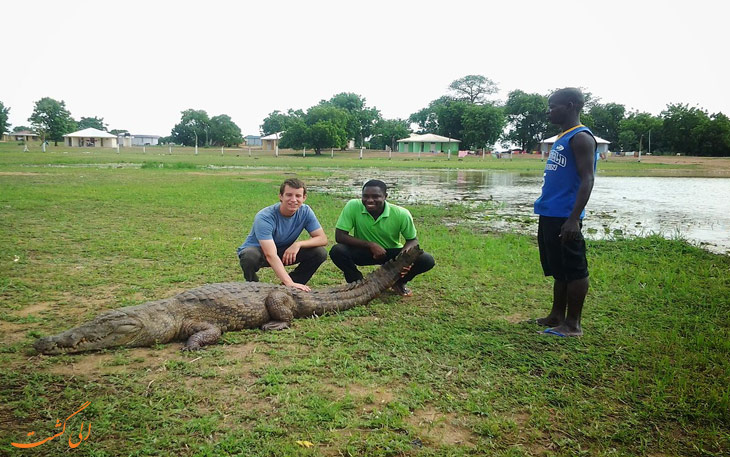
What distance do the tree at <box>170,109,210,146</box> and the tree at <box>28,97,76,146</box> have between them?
2046cm

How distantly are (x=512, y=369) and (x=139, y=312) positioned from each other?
9.94ft

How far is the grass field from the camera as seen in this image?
2.64 metres

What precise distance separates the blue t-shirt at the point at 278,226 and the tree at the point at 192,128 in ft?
286

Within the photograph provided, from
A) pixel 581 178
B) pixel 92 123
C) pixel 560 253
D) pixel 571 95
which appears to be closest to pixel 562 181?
pixel 581 178

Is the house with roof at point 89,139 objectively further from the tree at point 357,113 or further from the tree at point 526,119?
the tree at point 526,119

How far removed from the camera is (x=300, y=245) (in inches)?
205

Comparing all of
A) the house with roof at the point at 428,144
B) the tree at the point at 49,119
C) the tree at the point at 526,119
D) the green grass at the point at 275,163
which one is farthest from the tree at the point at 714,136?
the tree at the point at 49,119

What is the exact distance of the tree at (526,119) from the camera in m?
75.5

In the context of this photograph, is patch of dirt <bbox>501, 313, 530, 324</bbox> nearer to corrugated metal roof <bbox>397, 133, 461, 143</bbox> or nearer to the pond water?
the pond water

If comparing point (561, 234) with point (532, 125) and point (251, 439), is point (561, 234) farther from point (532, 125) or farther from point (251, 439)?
point (532, 125)

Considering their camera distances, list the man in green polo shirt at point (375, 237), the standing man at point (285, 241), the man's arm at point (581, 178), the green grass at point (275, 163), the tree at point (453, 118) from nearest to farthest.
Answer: the man's arm at point (581, 178) → the standing man at point (285, 241) → the man in green polo shirt at point (375, 237) → the green grass at point (275, 163) → the tree at point (453, 118)

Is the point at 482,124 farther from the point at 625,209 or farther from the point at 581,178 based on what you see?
the point at 581,178

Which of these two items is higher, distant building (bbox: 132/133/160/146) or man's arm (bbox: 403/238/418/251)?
distant building (bbox: 132/133/160/146)

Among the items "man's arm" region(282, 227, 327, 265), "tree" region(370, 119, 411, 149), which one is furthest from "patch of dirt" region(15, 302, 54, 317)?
"tree" region(370, 119, 411, 149)
